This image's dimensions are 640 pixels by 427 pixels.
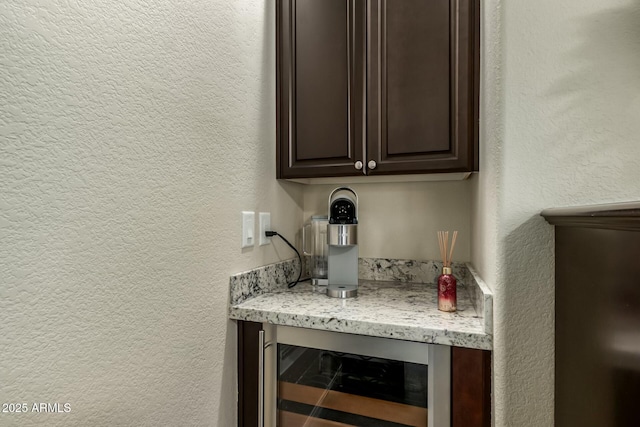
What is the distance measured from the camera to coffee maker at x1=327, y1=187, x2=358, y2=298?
1193mm

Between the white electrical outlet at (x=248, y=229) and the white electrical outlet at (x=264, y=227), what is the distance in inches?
1.6

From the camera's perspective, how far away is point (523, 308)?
2.45 feet

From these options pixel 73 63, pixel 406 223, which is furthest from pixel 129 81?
pixel 406 223

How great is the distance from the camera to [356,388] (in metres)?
0.98

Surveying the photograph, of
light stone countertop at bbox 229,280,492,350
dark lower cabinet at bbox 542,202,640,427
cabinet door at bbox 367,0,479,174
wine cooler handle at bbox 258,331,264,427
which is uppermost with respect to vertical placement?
cabinet door at bbox 367,0,479,174

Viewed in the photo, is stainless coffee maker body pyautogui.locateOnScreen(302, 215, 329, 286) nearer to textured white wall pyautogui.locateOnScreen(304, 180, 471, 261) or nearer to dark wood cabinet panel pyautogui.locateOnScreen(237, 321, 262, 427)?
textured white wall pyautogui.locateOnScreen(304, 180, 471, 261)

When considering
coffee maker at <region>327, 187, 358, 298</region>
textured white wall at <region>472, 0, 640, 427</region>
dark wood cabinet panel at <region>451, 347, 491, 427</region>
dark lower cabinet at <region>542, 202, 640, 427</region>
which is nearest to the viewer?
dark lower cabinet at <region>542, 202, 640, 427</region>

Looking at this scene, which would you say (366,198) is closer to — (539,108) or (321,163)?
(321,163)

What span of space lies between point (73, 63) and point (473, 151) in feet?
3.63

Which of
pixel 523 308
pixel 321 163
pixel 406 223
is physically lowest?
pixel 523 308

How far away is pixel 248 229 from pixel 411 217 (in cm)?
77

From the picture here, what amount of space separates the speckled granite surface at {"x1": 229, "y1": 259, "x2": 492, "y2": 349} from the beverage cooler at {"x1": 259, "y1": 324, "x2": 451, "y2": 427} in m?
0.05

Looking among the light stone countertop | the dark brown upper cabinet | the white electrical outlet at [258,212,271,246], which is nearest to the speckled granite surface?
the light stone countertop

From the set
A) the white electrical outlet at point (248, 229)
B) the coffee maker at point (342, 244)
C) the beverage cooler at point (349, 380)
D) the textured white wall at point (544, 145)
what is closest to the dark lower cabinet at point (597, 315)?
the textured white wall at point (544, 145)
